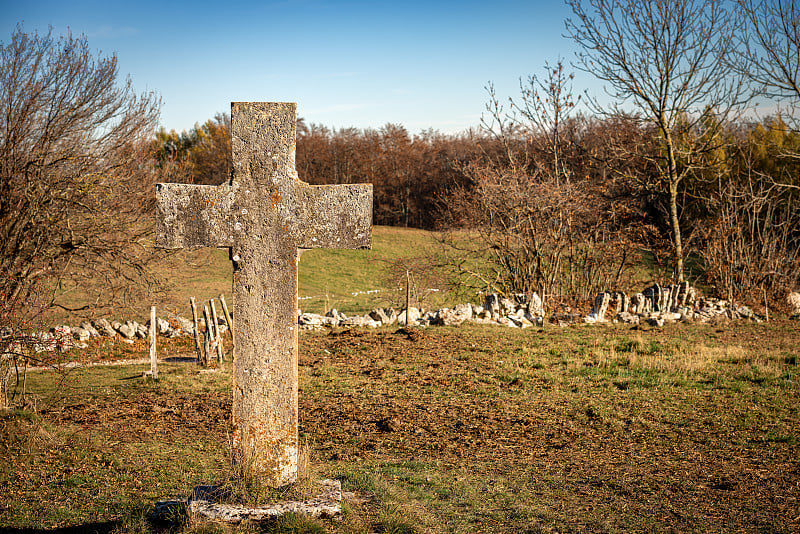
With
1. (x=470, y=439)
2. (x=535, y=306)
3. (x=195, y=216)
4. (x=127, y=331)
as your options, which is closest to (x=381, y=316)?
(x=535, y=306)

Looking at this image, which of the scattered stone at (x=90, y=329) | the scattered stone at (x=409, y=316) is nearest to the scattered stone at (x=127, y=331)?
the scattered stone at (x=90, y=329)

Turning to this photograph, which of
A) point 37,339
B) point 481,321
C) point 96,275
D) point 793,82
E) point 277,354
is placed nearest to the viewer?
point 277,354

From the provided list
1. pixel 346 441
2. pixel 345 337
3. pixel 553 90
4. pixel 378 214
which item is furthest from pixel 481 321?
pixel 378 214

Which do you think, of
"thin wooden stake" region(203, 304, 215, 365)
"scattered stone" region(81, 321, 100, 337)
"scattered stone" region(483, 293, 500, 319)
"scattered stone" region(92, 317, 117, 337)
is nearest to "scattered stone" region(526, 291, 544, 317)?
"scattered stone" region(483, 293, 500, 319)

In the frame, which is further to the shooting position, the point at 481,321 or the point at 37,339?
the point at 481,321

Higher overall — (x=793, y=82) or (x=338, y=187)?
(x=793, y=82)

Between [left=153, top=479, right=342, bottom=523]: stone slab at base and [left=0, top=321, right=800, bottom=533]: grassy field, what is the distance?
0.28ft

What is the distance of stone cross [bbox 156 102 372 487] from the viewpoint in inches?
160

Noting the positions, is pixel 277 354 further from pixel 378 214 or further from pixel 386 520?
pixel 378 214

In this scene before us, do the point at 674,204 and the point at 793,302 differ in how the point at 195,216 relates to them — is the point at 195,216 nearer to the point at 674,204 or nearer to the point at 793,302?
the point at 793,302

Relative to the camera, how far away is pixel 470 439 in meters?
7.28

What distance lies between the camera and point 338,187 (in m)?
4.32

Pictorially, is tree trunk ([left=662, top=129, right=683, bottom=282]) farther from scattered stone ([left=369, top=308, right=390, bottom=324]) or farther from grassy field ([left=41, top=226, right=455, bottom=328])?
scattered stone ([left=369, top=308, right=390, bottom=324])

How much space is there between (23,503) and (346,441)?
3.24 metres
